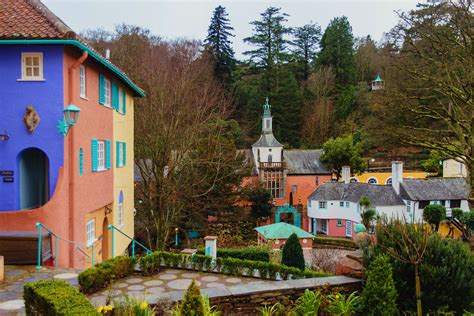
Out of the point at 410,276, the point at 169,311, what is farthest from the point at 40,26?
the point at 410,276

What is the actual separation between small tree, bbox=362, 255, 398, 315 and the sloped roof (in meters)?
9.18

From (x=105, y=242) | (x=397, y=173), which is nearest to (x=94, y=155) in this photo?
(x=105, y=242)

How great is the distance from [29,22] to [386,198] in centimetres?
3163

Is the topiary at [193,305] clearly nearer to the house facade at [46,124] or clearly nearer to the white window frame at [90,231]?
the house facade at [46,124]

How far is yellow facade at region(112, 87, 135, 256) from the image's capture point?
16886 mm

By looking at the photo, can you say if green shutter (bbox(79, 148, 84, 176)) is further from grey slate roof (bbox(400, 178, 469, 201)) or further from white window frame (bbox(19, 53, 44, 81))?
grey slate roof (bbox(400, 178, 469, 201))

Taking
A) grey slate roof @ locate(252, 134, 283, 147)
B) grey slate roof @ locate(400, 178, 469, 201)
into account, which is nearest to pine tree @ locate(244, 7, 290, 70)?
grey slate roof @ locate(252, 134, 283, 147)

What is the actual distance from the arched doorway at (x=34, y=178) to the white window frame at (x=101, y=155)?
1.75m

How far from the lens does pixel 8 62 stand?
11.2m

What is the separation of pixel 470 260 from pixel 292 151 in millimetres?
37341

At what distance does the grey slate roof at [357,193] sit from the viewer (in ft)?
117

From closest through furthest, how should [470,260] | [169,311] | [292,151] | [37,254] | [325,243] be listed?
[169,311] → [470,260] → [37,254] → [325,243] → [292,151]

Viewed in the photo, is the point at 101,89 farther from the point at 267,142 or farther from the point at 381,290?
the point at 267,142

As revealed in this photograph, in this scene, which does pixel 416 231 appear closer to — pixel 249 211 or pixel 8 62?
pixel 8 62
